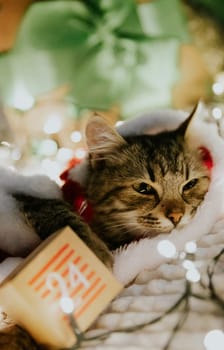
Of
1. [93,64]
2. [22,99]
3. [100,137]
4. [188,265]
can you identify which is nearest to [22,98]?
[22,99]

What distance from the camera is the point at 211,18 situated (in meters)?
Result: 1.74

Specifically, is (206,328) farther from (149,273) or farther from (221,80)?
(221,80)

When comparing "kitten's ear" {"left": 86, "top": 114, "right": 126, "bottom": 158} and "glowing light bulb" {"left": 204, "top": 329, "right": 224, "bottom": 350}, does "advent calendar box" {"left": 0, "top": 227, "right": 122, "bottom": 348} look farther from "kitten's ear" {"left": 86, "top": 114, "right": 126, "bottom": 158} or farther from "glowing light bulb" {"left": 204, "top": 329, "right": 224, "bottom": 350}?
"kitten's ear" {"left": 86, "top": 114, "right": 126, "bottom": 158}

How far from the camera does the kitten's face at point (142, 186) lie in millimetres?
1175

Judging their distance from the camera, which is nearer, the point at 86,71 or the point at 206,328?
the point at 206,328

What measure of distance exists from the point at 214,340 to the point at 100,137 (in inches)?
22.1

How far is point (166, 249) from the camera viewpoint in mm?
1120

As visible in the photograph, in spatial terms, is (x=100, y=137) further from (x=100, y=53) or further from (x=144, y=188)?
(x=100, y=53)

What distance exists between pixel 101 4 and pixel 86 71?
0.23 meters

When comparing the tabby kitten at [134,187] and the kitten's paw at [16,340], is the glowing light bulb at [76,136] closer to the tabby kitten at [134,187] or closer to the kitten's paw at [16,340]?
the tabby kitten at [134,187]

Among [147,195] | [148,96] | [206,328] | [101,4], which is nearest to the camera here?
[206,328]

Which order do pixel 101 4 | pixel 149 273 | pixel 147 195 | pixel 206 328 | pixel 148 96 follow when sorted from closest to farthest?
pixel 206 328
pixel 149 273
pixel 147 195
pixel 101 4
pixel 148 96

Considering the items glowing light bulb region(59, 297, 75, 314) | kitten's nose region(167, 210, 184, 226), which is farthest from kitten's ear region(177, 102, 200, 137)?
glowing light bulb region(59, 297, 75, 314)

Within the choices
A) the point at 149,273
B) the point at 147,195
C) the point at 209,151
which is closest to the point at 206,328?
the point at 149,273
